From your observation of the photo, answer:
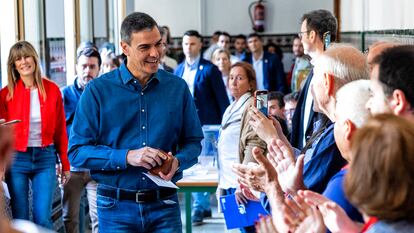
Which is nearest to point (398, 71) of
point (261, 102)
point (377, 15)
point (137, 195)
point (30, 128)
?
point (261, 102)

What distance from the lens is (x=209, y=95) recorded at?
813cm

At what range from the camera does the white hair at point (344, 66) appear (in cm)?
312

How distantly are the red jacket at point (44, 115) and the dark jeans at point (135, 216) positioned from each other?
6.61 ft

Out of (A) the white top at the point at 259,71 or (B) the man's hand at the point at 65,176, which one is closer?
(B) the man's hand at the point at 65,176

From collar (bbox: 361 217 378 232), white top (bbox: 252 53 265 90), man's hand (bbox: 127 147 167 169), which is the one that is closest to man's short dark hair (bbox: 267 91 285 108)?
man's hand (bbox: 127 147 167 169)

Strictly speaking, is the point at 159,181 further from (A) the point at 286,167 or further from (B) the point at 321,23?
(B) the point at 321,23

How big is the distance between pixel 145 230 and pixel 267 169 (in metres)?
1.19

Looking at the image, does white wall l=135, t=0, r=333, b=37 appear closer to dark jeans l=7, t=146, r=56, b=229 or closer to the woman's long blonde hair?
the woman's long blonde hair

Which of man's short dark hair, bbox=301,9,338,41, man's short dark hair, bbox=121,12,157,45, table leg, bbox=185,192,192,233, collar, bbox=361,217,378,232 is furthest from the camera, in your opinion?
table leg, bbox=185,192,192,233

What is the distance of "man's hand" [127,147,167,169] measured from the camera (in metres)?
3.77

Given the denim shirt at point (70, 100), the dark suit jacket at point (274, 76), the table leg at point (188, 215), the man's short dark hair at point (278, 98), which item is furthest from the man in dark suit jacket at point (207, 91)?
the dark suit jacket at point (274, 76)

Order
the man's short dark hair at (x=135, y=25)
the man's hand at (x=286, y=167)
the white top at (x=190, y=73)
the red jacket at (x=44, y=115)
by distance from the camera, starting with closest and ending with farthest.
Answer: the man's hand at (x=286, y=167), the man's short dark hair at (x=135, y=25), the red jacket at (x=44, y=115), the white top at (x=190, y=73)

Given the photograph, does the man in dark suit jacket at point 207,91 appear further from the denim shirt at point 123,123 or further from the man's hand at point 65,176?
the denim shirt at point 123,123

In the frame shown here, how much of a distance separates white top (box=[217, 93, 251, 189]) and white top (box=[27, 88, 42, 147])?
1.45 m
